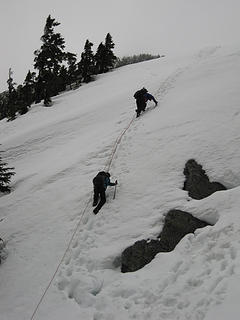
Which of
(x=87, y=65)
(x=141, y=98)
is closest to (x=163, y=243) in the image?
(x=141, y=98)

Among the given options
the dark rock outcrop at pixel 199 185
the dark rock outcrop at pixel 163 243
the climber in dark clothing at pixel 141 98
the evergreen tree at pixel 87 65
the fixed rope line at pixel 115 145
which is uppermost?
the evergreen tree at pixel 87 65

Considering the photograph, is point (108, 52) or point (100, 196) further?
point (108, 52)

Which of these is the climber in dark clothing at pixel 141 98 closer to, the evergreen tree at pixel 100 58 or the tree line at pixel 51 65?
the tree line at pixel 51 65

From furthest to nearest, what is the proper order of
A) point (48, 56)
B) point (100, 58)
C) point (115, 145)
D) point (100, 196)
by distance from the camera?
point (100, 58)
point (48, 56)
point (115, 145)
point (100, 196)

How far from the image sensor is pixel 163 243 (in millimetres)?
8945

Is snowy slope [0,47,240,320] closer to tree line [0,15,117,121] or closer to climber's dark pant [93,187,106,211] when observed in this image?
climber's dark pant [93,187,106,211]

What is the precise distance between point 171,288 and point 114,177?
621 cm

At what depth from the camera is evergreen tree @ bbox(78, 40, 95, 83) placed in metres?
44.2

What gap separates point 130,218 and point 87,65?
38.7 m

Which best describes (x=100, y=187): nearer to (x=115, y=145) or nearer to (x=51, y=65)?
(x=115, y=145)

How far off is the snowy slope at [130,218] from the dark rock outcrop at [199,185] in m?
0.26

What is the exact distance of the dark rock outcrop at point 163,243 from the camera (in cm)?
873

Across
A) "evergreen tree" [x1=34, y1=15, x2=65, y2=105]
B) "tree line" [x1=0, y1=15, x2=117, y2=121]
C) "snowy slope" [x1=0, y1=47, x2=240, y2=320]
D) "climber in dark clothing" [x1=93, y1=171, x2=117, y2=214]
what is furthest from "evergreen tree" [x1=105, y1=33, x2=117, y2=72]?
"climber in dark clothing" [x1=93, y1=171, x2=117, y2=214]

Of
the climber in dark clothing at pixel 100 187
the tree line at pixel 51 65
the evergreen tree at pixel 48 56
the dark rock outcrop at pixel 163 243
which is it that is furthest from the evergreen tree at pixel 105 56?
the dark rock outcrop at pixel 163 243
